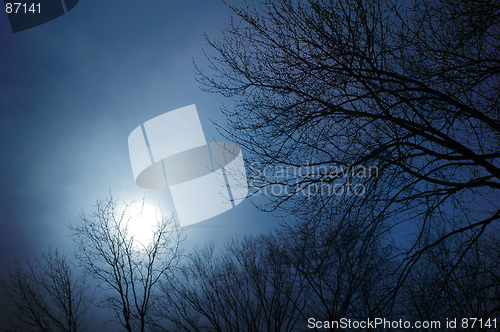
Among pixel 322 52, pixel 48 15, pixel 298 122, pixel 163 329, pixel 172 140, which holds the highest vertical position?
pixel 48 15

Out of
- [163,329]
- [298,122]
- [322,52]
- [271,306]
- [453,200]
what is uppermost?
[322,52]

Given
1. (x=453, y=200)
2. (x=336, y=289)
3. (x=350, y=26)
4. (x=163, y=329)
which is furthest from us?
(x=163, y=329)

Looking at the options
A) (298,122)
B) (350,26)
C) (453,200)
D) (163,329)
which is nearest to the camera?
(350,26)

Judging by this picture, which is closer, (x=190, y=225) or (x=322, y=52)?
(x=322, y=52)

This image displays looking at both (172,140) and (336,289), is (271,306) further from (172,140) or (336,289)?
(172,140)

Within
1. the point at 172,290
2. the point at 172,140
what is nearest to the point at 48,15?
the point at 172,140

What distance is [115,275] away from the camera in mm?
11180

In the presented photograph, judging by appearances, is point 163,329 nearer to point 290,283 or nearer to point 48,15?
point 290,283

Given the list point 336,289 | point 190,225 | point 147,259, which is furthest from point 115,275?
point 336,289

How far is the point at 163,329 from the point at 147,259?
8.79 feet

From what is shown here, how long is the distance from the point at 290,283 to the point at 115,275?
21.7ft

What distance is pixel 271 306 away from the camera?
10648 mm

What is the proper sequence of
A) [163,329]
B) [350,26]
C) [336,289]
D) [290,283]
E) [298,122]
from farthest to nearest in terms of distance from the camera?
[163,329] → [290,283] → [336,289] → [298,122] → [350,26]

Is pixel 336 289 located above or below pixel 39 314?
above
